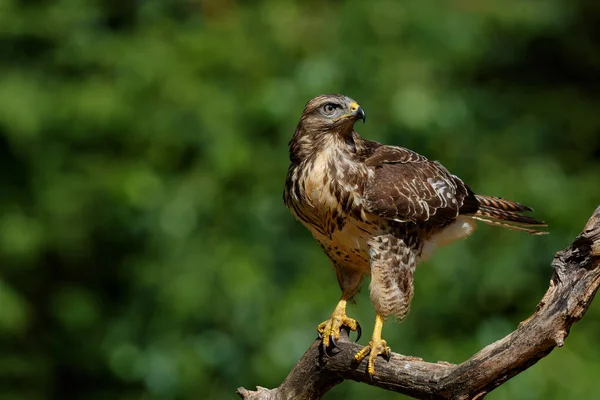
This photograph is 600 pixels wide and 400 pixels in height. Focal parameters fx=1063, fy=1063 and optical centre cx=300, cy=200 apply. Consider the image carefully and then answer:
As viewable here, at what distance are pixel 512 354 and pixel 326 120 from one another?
139 cm

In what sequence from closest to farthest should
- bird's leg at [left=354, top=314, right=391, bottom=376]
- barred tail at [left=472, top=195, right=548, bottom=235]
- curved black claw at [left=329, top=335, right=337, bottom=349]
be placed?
bird's leg at [left=354, top=314, right=391, bottom=376], curved black claw at [left=329, top=335, right=337, bottom=349], barred tail at [left=472, top=195, right=548, bottom=235]

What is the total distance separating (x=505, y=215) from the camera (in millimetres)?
4906

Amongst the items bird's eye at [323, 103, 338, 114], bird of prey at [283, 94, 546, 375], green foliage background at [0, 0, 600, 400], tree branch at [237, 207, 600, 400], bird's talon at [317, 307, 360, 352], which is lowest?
tree branch at [237, 207, 600, 400]

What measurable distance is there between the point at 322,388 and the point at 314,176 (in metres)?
0.86

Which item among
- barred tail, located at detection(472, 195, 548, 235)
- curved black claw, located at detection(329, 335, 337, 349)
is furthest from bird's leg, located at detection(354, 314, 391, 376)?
barred tail, located at detection(472, 195, 548, 235)

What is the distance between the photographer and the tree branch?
339cm

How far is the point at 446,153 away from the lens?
7.53 meters

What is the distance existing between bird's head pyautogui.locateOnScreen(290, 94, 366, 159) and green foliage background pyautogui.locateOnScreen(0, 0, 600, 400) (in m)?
2.12

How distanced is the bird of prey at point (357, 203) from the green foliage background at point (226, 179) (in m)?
1.86

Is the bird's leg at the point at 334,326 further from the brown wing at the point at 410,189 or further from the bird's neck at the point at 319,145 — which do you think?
the bird's neck at the point at 319,145

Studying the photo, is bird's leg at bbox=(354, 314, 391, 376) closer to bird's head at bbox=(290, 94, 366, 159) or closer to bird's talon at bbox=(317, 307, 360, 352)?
bird's talon at bbox=(317, 307, 360, 352)

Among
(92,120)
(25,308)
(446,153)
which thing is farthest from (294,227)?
(25,308)

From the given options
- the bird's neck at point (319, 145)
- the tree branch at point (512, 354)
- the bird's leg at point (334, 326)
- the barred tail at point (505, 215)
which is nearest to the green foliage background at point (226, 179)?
the barred tail at point (505, 215)

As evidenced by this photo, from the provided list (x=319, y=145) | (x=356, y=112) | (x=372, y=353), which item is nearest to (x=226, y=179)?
(x=319, y=145)
